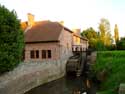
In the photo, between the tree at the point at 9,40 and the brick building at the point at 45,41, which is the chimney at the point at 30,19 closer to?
the brick building at the point at 45,41

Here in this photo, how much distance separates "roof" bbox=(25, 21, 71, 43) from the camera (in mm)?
38556

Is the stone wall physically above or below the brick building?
below

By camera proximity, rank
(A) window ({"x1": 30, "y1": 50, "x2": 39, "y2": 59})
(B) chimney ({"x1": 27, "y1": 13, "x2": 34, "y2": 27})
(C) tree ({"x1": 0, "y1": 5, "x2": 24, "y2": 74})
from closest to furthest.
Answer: (C) tree ({"x1": 0, "y1": 5, "x2": 24, "y2": 74}) → (A) window ({"x1": 30, "y1": 50, "x2": 39, "y2": 59}) → (B) chimney ({"x1": 27, "y1": 13, "x2": 34, "y2": 27})

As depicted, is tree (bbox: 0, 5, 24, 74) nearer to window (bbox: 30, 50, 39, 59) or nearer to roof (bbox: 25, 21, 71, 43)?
roof (bbox: 25, 21, 71, 43)

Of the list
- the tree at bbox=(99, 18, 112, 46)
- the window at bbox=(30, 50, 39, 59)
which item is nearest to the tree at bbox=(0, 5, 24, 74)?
the window at bbox=(30, 50, 39, 59)

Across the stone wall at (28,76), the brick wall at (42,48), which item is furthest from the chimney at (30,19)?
the stone wall at (28,76)

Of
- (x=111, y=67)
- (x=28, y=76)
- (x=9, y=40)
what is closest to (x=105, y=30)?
(x=111, y=67)

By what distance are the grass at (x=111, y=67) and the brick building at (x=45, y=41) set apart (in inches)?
276

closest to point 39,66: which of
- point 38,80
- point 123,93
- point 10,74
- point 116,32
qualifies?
point 38,80

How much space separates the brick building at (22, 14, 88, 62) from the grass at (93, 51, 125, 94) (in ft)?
23.0

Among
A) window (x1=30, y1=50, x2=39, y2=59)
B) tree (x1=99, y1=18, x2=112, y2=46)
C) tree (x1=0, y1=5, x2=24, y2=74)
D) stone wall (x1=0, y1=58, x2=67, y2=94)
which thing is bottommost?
stone wall (x1=0, y1=58, x2=67, y2=94)

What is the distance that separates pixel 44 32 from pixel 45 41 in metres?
2.32

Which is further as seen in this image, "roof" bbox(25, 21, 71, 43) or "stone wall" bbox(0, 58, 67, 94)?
"roof" bbox(25, 21, 71, 43)

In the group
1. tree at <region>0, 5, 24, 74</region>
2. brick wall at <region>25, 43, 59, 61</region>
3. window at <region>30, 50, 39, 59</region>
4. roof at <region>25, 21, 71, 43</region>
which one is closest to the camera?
tree at <region>0, 5, 24, 74</region>
